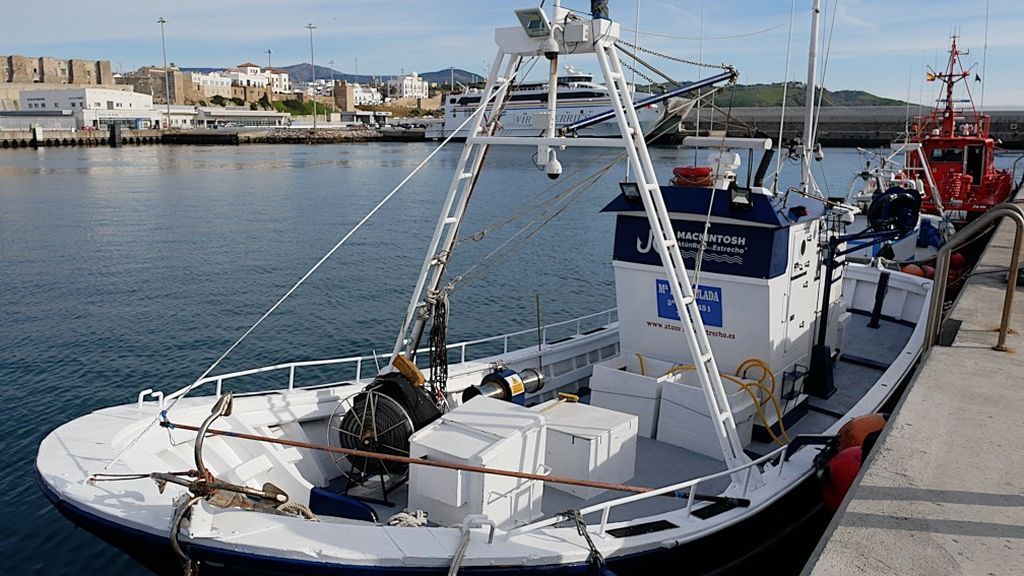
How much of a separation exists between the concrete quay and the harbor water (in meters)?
4.37

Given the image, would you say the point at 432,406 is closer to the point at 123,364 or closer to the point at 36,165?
the point at 123,364

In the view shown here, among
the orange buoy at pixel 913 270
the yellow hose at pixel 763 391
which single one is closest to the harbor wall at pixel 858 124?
the orange buoy at pixel 913 270

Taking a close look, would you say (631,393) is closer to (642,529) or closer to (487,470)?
(642,529)

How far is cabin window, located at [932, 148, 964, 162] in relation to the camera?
32844 millimetres

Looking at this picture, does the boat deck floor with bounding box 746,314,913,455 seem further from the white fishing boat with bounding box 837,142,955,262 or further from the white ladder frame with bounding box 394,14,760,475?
the white fishing boat with bounding box 837,142,955,262

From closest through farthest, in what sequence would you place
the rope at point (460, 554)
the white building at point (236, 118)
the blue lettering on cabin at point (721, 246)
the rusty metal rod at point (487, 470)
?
1. the rope at point (460, 554)
2. the rusty metal rod at point (487, 470)
3. the blue lettering on cabin at point (721, 246)
4. the white building at point (236, 118)

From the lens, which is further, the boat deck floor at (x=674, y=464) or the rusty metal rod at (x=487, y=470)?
the boat deck floor at (x=674, y=464)

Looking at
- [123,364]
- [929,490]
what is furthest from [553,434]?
[123,364]

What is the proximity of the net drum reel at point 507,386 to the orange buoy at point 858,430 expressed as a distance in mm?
3670

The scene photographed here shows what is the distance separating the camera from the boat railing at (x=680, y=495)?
585 centimetres

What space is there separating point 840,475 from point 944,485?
4.19 ft

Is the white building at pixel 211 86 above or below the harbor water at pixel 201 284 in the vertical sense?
above

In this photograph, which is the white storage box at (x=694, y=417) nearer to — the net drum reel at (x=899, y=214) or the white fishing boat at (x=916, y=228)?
the net drum reel at (x=899, y=214)

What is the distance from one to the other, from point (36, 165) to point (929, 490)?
81.0 meters
